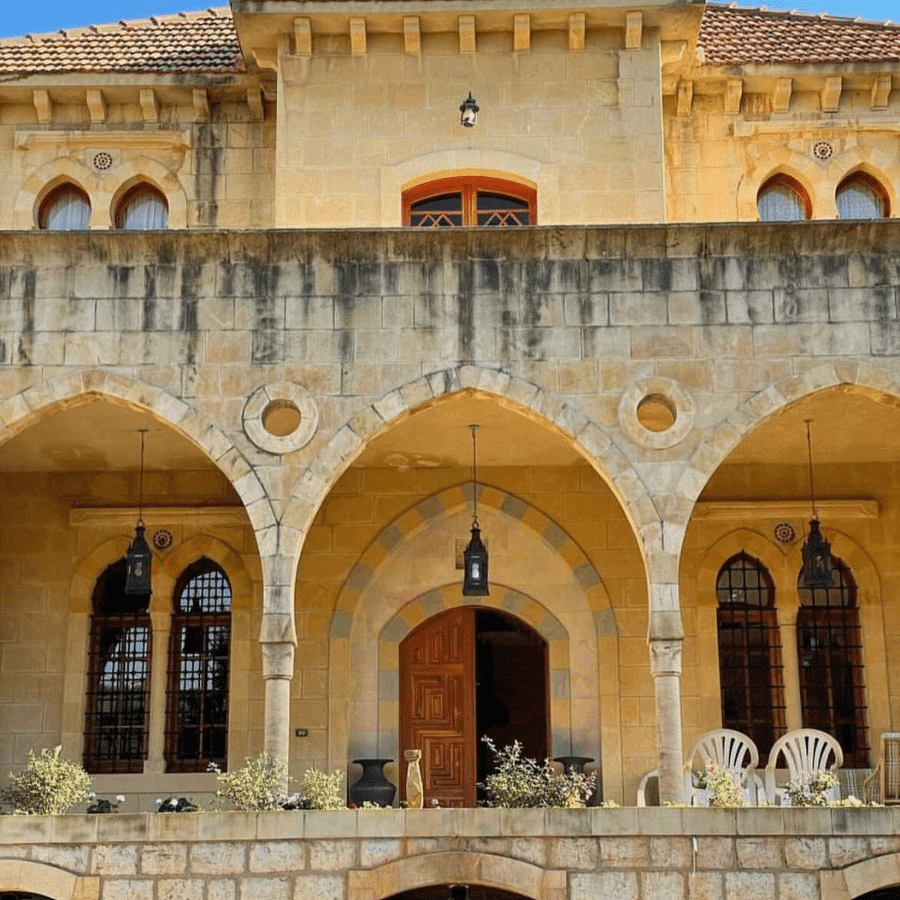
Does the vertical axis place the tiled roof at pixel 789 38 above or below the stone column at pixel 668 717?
above

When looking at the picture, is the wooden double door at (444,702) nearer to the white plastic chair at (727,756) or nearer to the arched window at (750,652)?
the arched window at (750,652)

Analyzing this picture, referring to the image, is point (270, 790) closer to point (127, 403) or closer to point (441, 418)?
point (127, 403)

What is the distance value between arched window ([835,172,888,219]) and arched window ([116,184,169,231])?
7.93 metres

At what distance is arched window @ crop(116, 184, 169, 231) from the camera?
1844cm

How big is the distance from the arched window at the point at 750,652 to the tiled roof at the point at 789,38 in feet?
19.7

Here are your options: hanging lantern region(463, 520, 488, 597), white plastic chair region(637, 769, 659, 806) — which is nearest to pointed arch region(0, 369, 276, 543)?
hanging lantern region(463, 520, 488, 597)

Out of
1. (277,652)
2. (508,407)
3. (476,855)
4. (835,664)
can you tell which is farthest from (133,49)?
(476,855)

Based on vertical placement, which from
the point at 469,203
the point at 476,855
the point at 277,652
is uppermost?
the point at 469,203

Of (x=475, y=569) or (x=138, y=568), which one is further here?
(x=138, y=568)

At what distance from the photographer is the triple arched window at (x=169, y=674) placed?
1614 centimetres

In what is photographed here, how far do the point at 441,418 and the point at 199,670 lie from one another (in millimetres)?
3993

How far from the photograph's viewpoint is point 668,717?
12625mm

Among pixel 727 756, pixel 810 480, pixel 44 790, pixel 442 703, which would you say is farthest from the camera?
pixel 810 480

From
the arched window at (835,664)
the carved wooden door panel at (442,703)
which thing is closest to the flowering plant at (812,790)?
the arched window at (835,664)
